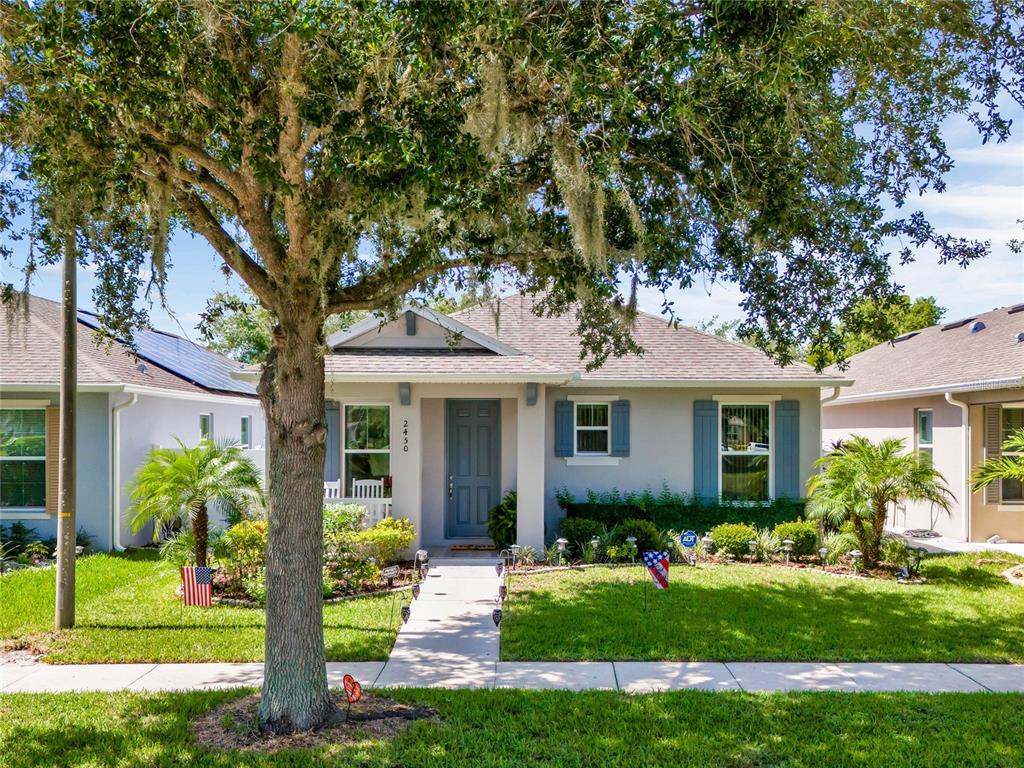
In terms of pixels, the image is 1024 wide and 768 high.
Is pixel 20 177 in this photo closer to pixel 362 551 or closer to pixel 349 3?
pixel 349 3

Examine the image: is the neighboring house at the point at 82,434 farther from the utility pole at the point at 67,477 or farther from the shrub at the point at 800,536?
the shrub at the point at 800,536

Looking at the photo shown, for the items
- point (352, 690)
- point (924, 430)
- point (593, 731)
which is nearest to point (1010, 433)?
point (924, 430)

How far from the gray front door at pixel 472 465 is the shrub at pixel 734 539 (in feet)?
12.4

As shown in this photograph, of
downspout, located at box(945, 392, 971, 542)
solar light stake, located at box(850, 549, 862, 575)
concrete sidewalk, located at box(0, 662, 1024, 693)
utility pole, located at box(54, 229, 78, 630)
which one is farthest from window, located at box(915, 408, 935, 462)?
utility pole, located at box(54, 229, 78, 630)

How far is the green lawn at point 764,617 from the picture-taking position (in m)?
6.98

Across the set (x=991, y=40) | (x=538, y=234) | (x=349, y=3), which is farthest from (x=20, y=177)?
(x=991, y=40)

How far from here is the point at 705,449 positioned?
1273 cm

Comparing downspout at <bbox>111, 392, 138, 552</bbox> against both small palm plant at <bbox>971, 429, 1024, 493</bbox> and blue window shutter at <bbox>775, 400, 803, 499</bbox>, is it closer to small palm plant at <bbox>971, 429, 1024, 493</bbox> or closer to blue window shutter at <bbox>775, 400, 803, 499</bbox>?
blue window shutter at <bbox>775, 400, 803, 499</bbox>

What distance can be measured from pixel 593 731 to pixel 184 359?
15.3 meters

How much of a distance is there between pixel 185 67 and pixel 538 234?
2.94m

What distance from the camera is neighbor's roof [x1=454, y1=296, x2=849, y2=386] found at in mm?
12500

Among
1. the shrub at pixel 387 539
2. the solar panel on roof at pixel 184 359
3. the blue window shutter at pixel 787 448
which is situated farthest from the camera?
the solar panel on roof at pixel 184 359

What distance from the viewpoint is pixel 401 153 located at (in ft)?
15.1

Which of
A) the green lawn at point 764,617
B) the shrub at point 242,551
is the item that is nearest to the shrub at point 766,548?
the green lawn at point 764,617
